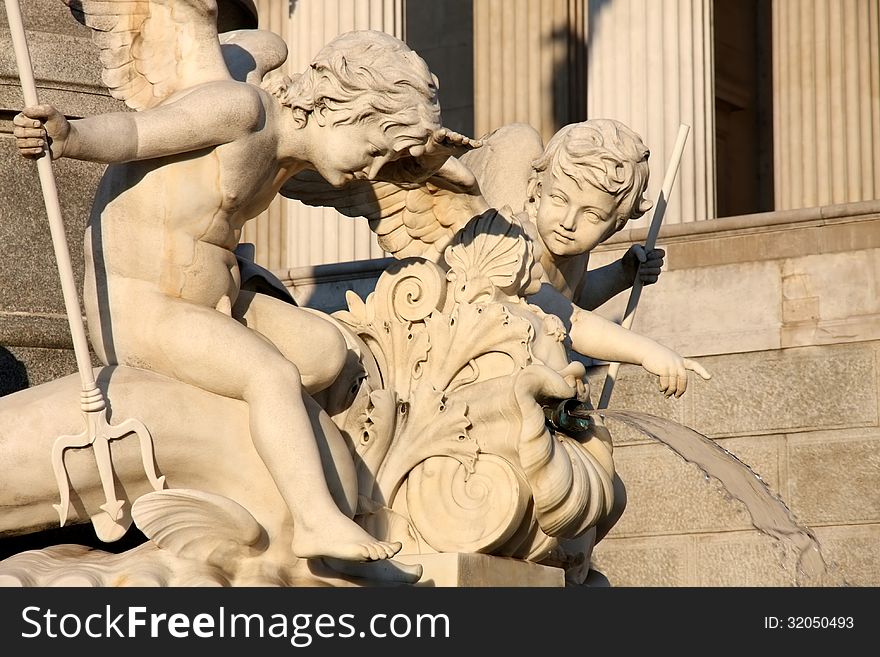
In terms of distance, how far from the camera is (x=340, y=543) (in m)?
5.88

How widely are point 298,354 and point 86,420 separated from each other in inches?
31.9

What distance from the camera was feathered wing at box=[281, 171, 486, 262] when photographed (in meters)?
7.16

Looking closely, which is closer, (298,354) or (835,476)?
(298,354)

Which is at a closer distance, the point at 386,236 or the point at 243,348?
the point at 243,348

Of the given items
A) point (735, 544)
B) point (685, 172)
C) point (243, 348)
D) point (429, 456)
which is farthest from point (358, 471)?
point (685, 172)

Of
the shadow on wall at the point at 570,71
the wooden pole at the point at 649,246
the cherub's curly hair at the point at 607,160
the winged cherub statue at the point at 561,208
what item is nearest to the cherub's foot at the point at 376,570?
the winged cherub statue at the point at 561,208

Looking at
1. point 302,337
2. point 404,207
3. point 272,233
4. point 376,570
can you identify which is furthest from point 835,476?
point 272,233

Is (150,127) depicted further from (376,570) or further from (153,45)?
(376,570)

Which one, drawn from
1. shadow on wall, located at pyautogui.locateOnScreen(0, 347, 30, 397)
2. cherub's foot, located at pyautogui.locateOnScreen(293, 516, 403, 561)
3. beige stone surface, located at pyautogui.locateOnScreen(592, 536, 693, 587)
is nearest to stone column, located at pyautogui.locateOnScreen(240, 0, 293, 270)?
beige stone surface, located at pyautogui.locateOnScreen(592, 536, 693, 587)

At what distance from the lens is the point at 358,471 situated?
6664 mm

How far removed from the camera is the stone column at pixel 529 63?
21875 millimetres

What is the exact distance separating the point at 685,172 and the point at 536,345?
906 centimetres

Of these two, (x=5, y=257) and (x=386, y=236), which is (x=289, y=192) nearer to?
(x=386, y=236)

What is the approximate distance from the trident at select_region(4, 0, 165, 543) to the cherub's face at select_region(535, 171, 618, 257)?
6.63 feet
